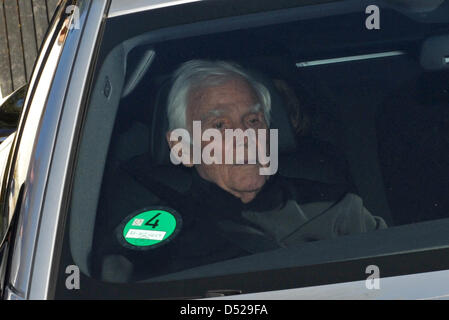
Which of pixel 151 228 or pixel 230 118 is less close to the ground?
pixel 230 118

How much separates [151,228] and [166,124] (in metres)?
0.38

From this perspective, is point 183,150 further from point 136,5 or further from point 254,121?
point 136,5

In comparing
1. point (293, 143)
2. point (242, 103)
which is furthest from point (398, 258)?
point (242, 103)

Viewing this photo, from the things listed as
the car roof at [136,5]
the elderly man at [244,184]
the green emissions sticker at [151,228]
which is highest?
the car roof at [136,5]

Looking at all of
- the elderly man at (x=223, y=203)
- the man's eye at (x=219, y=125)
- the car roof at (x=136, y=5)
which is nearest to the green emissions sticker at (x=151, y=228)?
the elderly man at (x=223, y=203)

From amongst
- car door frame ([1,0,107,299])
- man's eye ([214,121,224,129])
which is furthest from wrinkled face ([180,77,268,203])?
car door frame ([1,0,107,299])

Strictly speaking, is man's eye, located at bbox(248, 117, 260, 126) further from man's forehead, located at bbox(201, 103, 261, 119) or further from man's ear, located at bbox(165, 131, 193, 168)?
man's ear, located at bbox(165, 131, 193, 168)

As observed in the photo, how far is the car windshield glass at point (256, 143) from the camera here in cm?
255

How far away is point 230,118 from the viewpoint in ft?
9.57

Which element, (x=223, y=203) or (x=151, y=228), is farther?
(x=223, y=203)

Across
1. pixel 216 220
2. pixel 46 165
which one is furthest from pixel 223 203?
pixel 46 165

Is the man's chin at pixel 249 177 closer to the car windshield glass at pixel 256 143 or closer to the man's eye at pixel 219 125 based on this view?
the car windshield glass at pixel 256 143

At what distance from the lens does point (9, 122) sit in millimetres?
4332

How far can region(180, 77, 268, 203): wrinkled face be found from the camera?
2801mm
